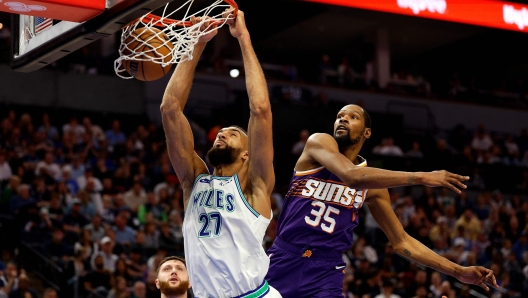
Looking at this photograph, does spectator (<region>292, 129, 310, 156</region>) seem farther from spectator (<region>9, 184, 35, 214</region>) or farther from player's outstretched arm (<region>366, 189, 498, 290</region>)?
player's outstretched arm (<region>366, 189, 498, 290</region>)

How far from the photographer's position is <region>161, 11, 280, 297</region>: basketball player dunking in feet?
14.0

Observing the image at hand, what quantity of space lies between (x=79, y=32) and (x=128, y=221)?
7.57m

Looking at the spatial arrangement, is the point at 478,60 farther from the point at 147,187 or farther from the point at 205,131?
the point at 147,187

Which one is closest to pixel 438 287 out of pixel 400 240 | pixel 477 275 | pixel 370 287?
pixel 370 287

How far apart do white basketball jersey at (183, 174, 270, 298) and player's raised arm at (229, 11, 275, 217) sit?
0.30 ft

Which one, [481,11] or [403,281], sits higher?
[481,11]

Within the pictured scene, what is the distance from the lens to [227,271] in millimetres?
4262

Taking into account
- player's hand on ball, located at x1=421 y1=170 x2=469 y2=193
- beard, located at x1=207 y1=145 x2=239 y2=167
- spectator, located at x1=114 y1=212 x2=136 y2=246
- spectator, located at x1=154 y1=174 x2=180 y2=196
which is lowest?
spectator, located at x1=114 y1=212 x2=136 y2=246

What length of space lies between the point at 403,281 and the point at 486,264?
7.07 ft

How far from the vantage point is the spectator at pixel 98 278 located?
9.81 metres

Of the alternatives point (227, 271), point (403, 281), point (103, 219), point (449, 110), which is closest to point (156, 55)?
point (227, 271)

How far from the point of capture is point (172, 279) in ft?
17.4

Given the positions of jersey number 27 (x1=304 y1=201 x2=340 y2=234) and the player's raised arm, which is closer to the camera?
the player's raised arm

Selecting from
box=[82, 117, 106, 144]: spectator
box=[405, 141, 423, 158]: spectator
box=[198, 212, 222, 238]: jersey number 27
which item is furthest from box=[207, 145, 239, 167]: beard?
box=[405, 141, 423, 158]: spectator
